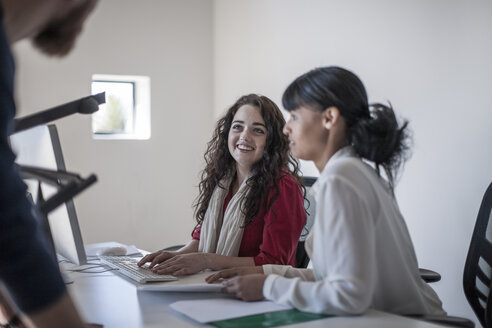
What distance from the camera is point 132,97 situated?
4.27 metres

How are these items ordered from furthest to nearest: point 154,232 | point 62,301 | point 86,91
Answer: point 154,232, point 86,91, point 62,301

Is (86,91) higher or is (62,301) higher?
(86,91)

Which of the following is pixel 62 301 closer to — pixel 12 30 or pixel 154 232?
pixel 12 30

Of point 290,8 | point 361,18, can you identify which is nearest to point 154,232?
point 290,8

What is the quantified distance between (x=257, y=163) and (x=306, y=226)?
1.22ft

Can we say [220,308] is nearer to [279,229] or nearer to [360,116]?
[360,116]

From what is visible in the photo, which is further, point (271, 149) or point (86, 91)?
point (86, 91)

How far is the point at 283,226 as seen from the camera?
1.93 metres

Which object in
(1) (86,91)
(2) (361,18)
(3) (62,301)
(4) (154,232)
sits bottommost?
(4) (154,232)

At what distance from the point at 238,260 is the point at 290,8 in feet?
7.12

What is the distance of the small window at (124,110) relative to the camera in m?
4.16

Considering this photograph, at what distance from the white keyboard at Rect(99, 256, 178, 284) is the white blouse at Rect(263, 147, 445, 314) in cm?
40

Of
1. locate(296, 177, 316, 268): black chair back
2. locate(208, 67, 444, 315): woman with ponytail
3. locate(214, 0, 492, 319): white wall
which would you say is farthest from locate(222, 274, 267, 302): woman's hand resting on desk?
locate(214, 0, 492, 319): white wall

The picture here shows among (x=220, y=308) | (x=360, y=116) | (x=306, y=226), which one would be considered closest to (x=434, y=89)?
(x=306, y=226)
